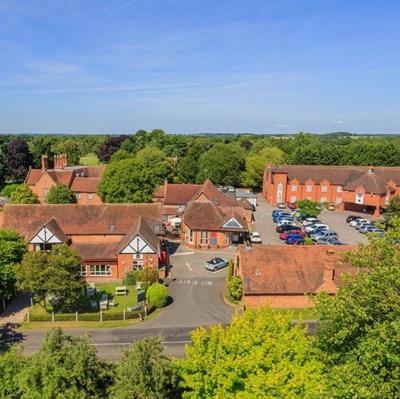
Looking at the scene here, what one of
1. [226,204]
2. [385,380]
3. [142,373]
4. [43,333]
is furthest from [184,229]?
[385,380]

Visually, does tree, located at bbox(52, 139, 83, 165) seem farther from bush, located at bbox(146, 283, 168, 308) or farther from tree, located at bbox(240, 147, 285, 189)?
bush, located at bbox(146, 283, 168, 308)

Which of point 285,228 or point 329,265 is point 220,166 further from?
point 329,265

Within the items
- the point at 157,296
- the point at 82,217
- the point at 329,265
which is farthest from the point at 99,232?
the point at 329,265

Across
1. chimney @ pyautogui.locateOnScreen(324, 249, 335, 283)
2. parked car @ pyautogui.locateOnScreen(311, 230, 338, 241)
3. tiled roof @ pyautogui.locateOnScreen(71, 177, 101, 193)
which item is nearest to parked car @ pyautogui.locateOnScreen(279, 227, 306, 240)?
parked car @ pyautogui.locateOnScreen(311, 230, 338, 241)

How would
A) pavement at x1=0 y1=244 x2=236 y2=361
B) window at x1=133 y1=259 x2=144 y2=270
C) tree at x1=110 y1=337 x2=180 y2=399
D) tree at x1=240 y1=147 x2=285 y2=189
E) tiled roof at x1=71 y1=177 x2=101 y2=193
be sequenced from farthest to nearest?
tree at x1=240 y1=147 x2=285 y2=189
tiled roof at x1=71 y1=177 x2=101 y2=193
window at x1=133 y1=259 x2=144 y2=270
pavement at x1=0 y1=244 x2=236 y2=361
tree at x1=110 y1=337 x2=180 y2=399

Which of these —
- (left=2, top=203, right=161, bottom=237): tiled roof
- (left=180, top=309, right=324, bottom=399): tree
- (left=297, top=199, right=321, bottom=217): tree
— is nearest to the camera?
(left=180, top=309, right=324, bottom=399): tree

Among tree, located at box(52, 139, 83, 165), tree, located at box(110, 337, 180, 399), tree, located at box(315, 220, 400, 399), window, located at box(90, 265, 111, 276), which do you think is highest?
tree, located at box(52, 139, 83, 165)

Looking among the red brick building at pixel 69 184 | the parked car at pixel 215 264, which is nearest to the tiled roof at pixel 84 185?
the red brick building at pixel 69 184
